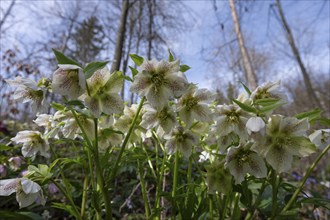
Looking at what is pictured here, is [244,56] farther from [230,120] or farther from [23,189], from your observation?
[23,189]

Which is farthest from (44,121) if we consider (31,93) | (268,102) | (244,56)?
(244,56)

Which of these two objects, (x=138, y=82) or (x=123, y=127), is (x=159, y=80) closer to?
(x=138, y=82)

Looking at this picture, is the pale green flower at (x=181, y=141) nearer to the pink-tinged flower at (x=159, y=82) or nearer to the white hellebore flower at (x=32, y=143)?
the pink-tinged flower at (x=159, y=82)

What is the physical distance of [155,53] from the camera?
20.1ft

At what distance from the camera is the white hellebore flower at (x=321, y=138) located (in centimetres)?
73

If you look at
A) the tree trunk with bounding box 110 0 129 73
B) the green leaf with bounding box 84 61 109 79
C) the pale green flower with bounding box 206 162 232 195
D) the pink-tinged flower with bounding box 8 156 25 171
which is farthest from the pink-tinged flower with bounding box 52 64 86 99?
the tree trunk with bounding box 110 0 129 73

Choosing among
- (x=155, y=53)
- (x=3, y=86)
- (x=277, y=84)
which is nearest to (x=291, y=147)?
(x=277, y=84)

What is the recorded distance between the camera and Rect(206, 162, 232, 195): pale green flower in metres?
0.77

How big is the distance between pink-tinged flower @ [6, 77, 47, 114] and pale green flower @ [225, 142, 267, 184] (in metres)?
0.54

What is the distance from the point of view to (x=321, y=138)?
76cm

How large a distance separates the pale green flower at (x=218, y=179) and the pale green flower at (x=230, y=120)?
0.11 meters

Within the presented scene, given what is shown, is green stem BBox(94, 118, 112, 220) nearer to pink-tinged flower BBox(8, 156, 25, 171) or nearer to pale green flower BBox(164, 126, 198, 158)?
pale green flower BBox(164, 126, 198, 158)

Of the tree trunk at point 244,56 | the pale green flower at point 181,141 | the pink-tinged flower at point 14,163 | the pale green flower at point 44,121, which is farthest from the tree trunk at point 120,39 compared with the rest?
the tree trunk at point 244,56

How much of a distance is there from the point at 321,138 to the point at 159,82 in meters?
0.51
